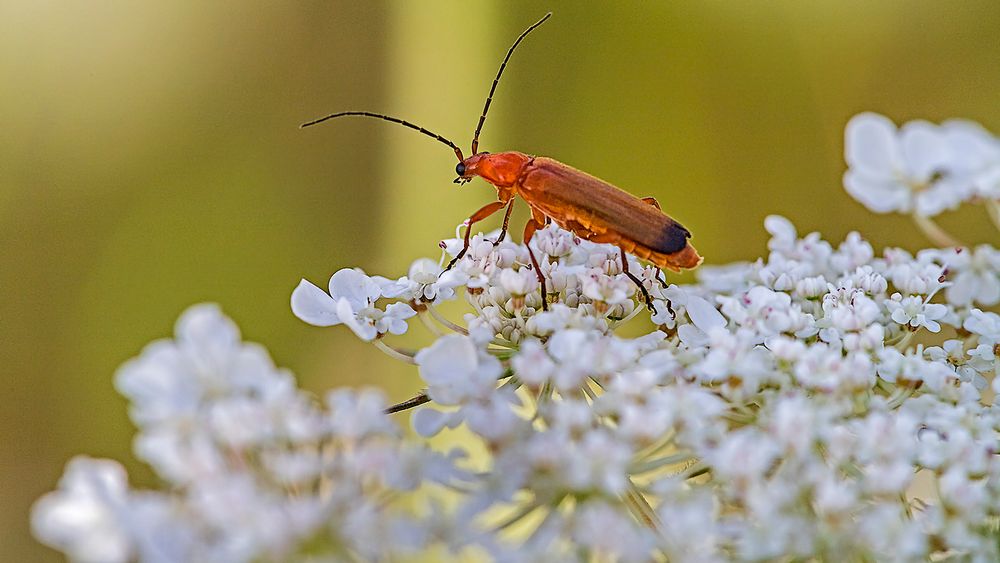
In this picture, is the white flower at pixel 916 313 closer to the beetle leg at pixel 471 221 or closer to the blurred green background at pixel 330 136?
the beetle leg at pixel 471 221

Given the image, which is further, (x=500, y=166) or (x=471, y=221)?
(x=500, y=166)

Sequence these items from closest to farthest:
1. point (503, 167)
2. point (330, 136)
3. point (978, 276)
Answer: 1. point (978, 276)
2. point (503, 167)
3. point (330, 136)

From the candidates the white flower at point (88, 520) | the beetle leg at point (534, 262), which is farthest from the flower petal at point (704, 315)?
the white flower at point (88, 520)

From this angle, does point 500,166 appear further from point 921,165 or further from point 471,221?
point 921,165

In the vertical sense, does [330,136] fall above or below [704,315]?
above

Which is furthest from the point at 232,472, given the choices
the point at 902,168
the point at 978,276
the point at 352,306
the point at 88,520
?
the point at 978,276
